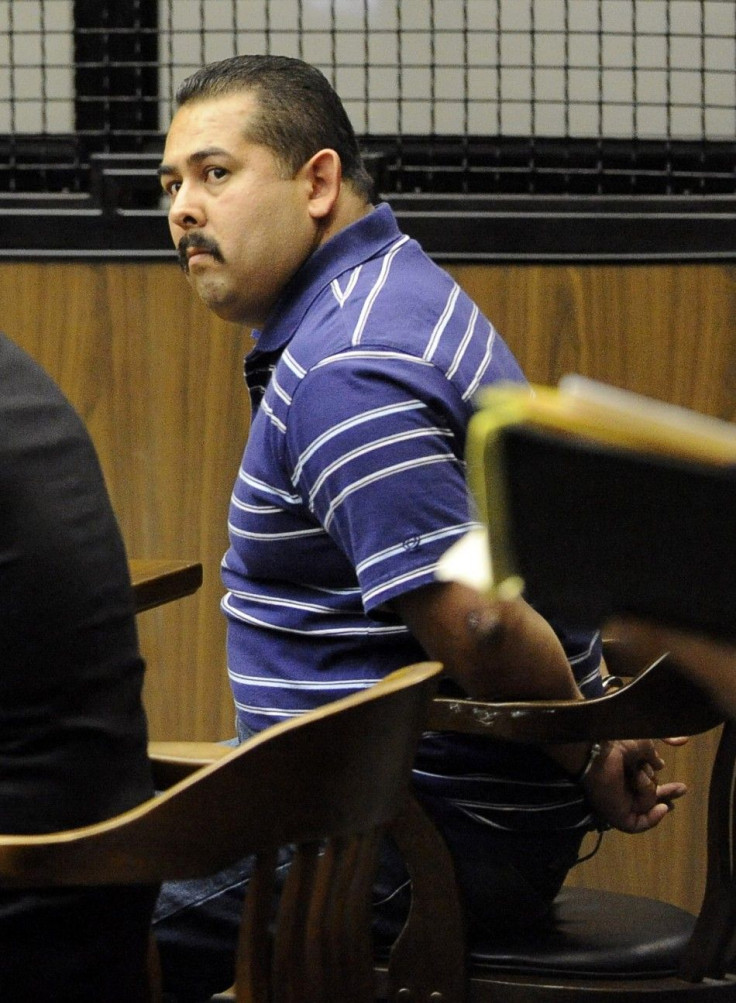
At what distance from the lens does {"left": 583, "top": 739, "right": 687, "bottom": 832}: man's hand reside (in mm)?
1761

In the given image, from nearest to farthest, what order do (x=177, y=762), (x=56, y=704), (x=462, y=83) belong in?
(x=56, y=704) → (x=177, y=762) → (x=462, y=83)

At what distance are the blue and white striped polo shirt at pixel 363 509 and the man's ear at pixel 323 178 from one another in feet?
0.69

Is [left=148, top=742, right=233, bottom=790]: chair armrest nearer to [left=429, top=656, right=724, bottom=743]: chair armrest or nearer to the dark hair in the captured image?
[left=429, top=656, right=724, bottom=743]: chair armrest

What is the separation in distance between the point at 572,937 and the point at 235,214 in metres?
1.02

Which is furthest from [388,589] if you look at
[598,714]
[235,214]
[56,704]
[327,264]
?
[235,214]

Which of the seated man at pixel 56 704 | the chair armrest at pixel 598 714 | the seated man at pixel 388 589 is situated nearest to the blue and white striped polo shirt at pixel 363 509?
the seated man at pixel 388 589

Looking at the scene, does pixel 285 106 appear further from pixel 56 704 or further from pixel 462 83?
pixel 56 704

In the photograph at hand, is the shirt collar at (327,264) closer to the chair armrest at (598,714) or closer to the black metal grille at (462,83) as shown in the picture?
the chair armrest at (598,714)

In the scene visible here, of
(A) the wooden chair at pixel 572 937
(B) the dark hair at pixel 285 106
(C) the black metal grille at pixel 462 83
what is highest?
(C) the black metal grille at pixel 462 83

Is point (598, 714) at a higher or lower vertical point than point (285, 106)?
lower

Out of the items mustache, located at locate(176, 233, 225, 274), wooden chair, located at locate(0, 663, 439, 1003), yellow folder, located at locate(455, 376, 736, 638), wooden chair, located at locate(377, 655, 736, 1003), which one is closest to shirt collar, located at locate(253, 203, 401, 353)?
mustache, located at locate(176, 233, 225, 274)

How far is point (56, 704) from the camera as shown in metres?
1.30

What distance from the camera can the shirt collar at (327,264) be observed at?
1.96m

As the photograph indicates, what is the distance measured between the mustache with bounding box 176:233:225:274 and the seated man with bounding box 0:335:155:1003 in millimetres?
754
